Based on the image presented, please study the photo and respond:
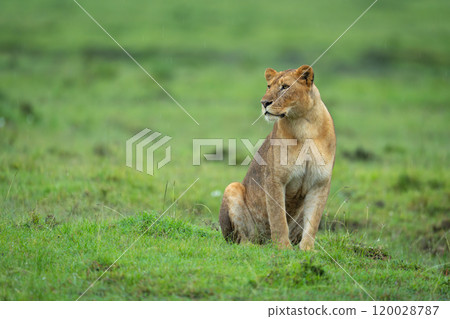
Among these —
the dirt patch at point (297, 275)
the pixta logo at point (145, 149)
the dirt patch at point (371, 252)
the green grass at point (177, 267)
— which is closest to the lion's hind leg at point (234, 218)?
the green grass at point (177, 267)

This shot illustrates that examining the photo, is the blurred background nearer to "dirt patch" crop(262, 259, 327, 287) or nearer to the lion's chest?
the lion's chest

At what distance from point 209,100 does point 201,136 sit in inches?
207

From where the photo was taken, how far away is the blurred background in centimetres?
1103

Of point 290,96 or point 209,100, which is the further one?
point 209,100

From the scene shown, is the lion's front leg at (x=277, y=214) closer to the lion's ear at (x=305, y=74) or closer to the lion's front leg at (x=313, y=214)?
the lion's front leg at (x=313, y=214)

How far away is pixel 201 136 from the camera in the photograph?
18.2m

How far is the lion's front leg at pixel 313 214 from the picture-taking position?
7.83 metres

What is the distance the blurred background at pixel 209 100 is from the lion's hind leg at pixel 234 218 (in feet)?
2.86

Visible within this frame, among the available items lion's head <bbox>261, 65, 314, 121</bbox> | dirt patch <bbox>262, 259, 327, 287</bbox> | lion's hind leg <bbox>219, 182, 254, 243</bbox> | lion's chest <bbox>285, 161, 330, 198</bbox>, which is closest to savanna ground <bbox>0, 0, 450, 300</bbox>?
dirt patch <bbox>262, 259, 327, 287</bbox>

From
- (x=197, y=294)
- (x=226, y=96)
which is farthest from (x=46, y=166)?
(x=226, y=96)

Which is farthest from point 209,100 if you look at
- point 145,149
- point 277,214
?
point 277,214

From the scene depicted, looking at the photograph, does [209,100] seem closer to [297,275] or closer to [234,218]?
[234,218]

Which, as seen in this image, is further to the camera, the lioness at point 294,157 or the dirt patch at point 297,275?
the lioness at point 294,157
